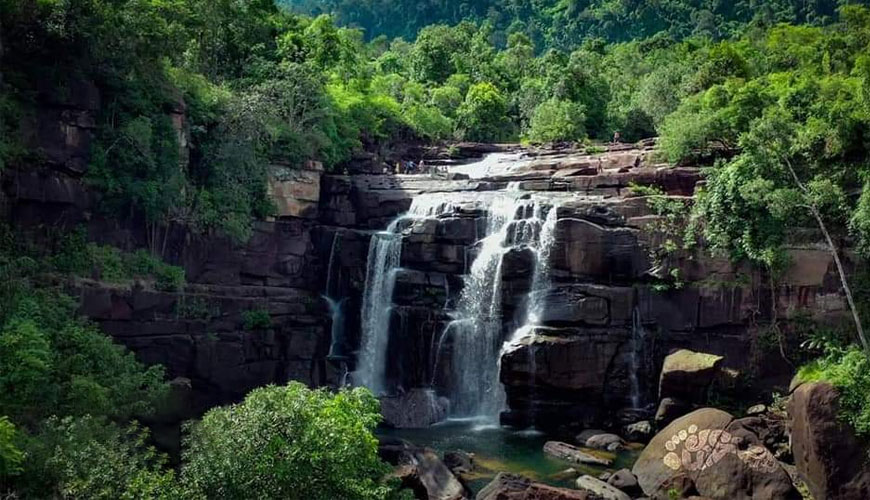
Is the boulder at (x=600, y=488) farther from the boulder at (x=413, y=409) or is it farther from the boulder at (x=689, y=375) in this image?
the boulder at (x=413, y=409)

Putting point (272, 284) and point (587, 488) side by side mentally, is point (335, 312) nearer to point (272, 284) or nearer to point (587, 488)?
point (272, 284)

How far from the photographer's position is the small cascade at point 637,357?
27.9 meters

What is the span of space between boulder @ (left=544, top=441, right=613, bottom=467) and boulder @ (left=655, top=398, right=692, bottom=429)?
3390 millimetres

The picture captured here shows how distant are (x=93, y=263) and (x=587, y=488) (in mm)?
16931

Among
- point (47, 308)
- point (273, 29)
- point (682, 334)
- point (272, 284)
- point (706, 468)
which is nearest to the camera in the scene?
point (706, 468)

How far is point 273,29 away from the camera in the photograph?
42906mm

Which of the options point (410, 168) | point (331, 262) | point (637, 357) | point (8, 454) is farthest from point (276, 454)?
point (410, 168)

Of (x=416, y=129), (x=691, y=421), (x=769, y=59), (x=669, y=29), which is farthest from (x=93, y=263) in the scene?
(x=669, y=29)

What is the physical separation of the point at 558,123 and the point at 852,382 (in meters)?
28.9

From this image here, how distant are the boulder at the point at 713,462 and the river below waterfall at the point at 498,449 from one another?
68.0 inches

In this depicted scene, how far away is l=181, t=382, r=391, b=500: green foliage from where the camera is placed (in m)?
12.9

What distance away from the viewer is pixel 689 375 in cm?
2586

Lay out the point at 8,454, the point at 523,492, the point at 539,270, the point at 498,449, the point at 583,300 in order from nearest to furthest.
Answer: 1. the point at 8,454
2. the point at 523,492
3. the point at 498,449
4. the point at 583,300
5. the point at 539,270

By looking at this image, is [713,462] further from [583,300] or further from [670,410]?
[583,300]
